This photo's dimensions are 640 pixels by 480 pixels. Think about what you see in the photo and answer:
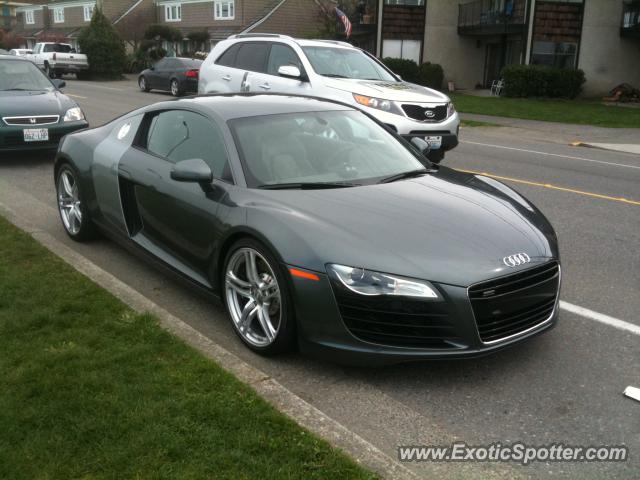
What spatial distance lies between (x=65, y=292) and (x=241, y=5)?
48.0m

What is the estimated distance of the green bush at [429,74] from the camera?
31531 millimetres

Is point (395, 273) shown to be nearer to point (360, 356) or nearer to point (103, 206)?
point (360, 356)

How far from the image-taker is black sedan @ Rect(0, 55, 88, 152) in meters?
10.2

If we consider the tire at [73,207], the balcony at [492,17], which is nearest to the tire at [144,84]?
the balcony at [492,17]

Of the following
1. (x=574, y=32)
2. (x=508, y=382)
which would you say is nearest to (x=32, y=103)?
(x=508, y=382)

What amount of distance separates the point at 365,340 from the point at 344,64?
8489 mm

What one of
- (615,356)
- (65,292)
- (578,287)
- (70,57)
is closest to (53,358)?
(65,292)

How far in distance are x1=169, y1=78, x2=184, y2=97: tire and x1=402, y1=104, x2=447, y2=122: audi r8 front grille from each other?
60.6 ft

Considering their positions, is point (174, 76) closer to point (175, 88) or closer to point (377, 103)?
point (175, 88)

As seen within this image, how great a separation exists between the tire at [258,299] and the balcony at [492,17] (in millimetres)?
28057

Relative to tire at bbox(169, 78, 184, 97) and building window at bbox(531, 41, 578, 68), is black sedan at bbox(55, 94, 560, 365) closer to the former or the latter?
tire at bbox(169, 78, 184, 97)

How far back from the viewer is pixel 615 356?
424 cm

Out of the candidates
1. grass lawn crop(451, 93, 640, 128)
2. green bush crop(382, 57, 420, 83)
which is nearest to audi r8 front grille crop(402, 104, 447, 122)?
grass lawn crop(451, 93, 640, 128)

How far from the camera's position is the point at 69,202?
657cm
